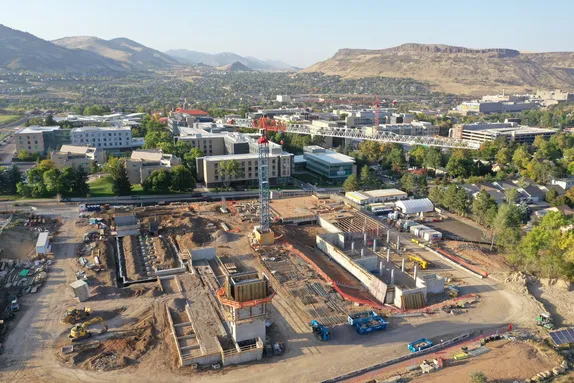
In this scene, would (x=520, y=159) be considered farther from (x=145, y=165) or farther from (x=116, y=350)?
(x=116, y=350)

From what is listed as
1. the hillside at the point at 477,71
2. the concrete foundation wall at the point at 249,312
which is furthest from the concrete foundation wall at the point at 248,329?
the hillside at the point at 477,71

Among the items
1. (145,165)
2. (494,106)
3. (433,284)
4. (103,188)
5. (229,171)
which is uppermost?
(494,106)

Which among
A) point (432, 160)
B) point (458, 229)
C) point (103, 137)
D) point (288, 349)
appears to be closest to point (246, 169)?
point (458, 229)

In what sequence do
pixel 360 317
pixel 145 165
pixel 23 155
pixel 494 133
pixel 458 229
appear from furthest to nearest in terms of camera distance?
pixel 494 133, pixel 23 155, pixel 145 165, pixel 458 229, pixel 360 317

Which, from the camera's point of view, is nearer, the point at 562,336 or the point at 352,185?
the point at 562,336

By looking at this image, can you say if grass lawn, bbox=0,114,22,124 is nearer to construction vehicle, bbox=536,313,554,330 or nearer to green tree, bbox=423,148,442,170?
green tree, bbox=423,148,442,170

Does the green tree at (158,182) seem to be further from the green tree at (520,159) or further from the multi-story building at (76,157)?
the green tree at (520,159)
